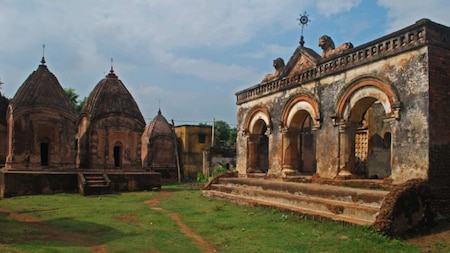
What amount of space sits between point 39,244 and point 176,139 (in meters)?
27.2

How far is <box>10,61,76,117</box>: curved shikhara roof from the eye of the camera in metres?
19.4

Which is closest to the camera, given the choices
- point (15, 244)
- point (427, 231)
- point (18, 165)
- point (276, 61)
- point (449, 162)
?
point (15, 244)

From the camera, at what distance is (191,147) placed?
3466 centimetres

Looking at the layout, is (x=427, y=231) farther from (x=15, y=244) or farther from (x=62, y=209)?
(x=62, y=209)

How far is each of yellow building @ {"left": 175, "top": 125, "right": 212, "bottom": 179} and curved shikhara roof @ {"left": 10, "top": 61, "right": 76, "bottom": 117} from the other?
48.6ft

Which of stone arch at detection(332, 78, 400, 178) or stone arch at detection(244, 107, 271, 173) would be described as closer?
stone arch at detection(332, 78, 400, 178)

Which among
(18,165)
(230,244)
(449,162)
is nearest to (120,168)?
(18,165)

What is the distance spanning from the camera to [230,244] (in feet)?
24.5

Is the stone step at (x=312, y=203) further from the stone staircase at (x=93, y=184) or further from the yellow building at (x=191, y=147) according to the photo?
the yellow building at (x=191, y=147)

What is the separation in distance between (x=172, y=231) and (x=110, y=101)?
14487mm

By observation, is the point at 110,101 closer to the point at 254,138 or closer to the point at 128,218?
the point at 254,138

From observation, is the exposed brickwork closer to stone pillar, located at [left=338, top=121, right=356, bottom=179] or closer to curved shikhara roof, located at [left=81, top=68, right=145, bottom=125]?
stone pillar, located at [left=338, top=121, right=356, bottom=179]

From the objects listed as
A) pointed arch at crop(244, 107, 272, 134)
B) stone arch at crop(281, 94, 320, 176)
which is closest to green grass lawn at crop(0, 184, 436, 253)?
stone arch at crop(281, 94, 320, 176)

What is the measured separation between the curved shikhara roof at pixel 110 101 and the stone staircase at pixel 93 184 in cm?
413
